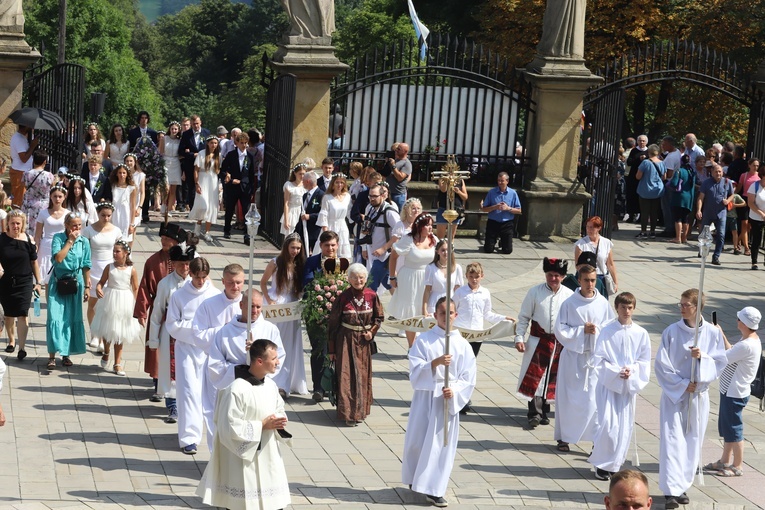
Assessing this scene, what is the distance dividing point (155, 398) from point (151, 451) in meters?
1.46

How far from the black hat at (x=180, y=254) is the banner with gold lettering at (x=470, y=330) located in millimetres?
1815

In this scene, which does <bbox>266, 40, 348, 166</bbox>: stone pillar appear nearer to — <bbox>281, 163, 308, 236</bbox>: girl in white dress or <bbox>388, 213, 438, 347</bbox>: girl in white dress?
<bbox>281, 163, 308, 236</bbox>: girl in white dress

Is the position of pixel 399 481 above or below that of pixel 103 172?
below

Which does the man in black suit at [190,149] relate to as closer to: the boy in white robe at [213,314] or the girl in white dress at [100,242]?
the girl in white dress at [100,242]

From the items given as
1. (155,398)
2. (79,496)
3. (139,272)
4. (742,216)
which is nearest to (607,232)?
(742,216)

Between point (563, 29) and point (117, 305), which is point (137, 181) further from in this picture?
point (563, 29)

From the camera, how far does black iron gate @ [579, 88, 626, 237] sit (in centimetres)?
2152

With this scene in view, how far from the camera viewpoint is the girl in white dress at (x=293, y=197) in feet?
61.3

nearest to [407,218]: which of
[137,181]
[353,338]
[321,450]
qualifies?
[353,338]

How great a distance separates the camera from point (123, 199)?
16781 millimetres

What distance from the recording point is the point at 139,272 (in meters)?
17.9

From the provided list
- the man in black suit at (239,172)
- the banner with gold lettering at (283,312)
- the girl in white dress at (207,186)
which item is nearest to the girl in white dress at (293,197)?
the girl in white dress at (207,186)

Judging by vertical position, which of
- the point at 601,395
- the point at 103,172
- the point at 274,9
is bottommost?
the point at 601,395

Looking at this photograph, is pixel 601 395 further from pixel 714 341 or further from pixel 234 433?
pixel 234 433
